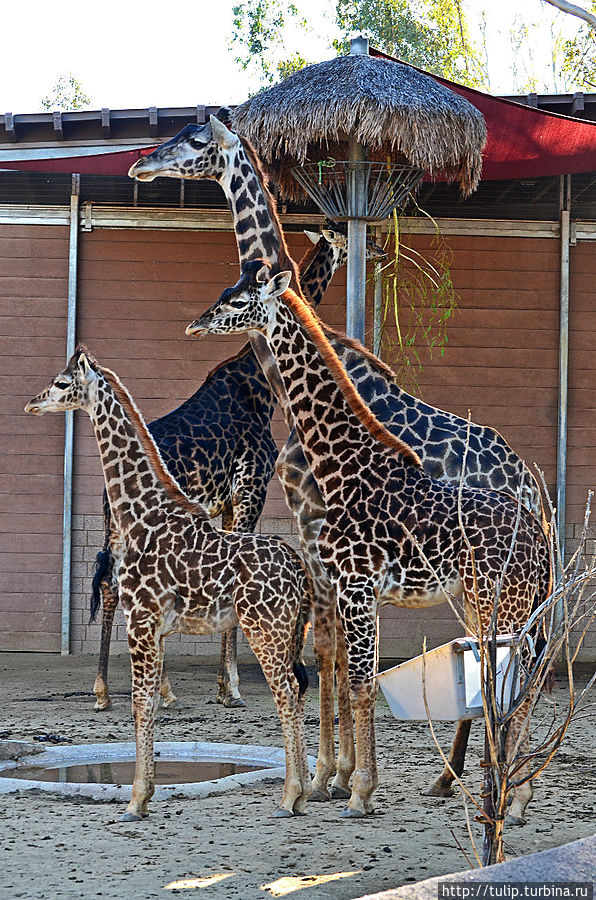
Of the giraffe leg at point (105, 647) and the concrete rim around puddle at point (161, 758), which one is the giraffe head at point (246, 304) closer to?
the concrete rim around puddle at point (161, 758)

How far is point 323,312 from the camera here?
10305 millimetres

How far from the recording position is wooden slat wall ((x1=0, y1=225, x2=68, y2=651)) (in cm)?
1023

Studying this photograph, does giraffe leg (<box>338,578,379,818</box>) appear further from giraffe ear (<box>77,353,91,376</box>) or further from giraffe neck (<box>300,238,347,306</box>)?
giraffe neck (<box>300,238,347,306</box>)

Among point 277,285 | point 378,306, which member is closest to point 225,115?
point 378,306

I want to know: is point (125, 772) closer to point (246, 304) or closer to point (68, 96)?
point (246, 304)

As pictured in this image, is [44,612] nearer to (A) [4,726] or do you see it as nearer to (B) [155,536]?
(A) [4,726]

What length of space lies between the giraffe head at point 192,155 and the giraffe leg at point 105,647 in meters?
2.74

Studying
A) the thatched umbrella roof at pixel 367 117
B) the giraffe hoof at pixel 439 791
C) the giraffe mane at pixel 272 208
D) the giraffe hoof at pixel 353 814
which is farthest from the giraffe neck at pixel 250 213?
the giraffe hoof at pixel 353 814

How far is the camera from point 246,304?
5.33 m

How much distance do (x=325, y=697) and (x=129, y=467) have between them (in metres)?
1.47

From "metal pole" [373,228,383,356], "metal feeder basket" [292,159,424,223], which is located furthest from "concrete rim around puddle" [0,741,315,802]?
"metal pole" [373,228,383,356]

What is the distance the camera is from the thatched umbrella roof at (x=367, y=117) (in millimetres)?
7125

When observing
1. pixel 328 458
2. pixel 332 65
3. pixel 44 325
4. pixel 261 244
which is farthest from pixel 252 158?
pixel 44 325

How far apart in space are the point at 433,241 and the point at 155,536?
5953 millimetres
